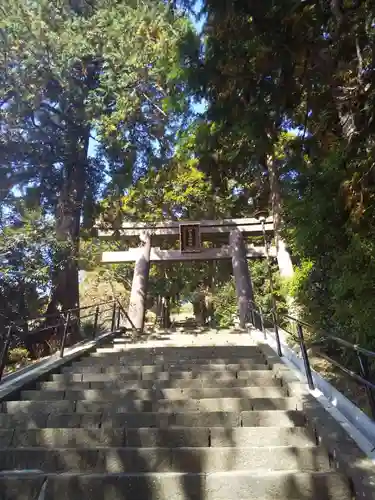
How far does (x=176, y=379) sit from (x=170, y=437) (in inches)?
55.9

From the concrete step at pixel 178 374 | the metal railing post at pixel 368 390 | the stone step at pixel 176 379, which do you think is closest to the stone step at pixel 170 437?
the metal railing post at pixel 368 390

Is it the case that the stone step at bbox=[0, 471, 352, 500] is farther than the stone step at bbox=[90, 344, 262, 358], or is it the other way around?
the stone step at bbox=[90, 344, 262, 358]

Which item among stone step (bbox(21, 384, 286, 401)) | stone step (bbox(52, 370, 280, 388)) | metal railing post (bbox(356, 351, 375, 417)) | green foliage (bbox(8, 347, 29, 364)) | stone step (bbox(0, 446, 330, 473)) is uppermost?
metal railing post (bbox(356, 351, 375, 417))

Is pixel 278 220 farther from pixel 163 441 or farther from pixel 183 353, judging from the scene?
pixel 163 441

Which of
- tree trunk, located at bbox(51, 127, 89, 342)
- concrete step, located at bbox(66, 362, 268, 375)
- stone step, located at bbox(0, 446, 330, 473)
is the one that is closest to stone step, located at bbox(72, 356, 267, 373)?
concrete step, located at bbox(66, 362, 268, 375)

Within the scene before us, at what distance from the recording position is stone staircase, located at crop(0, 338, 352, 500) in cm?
227

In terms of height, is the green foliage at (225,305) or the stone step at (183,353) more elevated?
the green foliage at (225,305)

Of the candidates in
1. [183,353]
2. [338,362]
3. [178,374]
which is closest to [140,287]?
[183,353]

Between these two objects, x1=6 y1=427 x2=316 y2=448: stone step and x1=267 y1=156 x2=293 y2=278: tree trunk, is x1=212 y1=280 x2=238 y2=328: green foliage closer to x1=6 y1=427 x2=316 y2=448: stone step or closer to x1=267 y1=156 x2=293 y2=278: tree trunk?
x1=267 y1=156 x2=293 y2=278: tree trunk

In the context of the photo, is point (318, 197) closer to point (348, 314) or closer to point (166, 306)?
point (348, 314)

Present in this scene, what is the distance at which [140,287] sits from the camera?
37.3 ft

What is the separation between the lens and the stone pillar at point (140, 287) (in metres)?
10.7

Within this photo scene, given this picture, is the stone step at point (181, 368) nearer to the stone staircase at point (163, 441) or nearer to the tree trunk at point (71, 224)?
the stone staircase at point (163, 441)

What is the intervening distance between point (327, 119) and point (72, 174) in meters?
7.37
